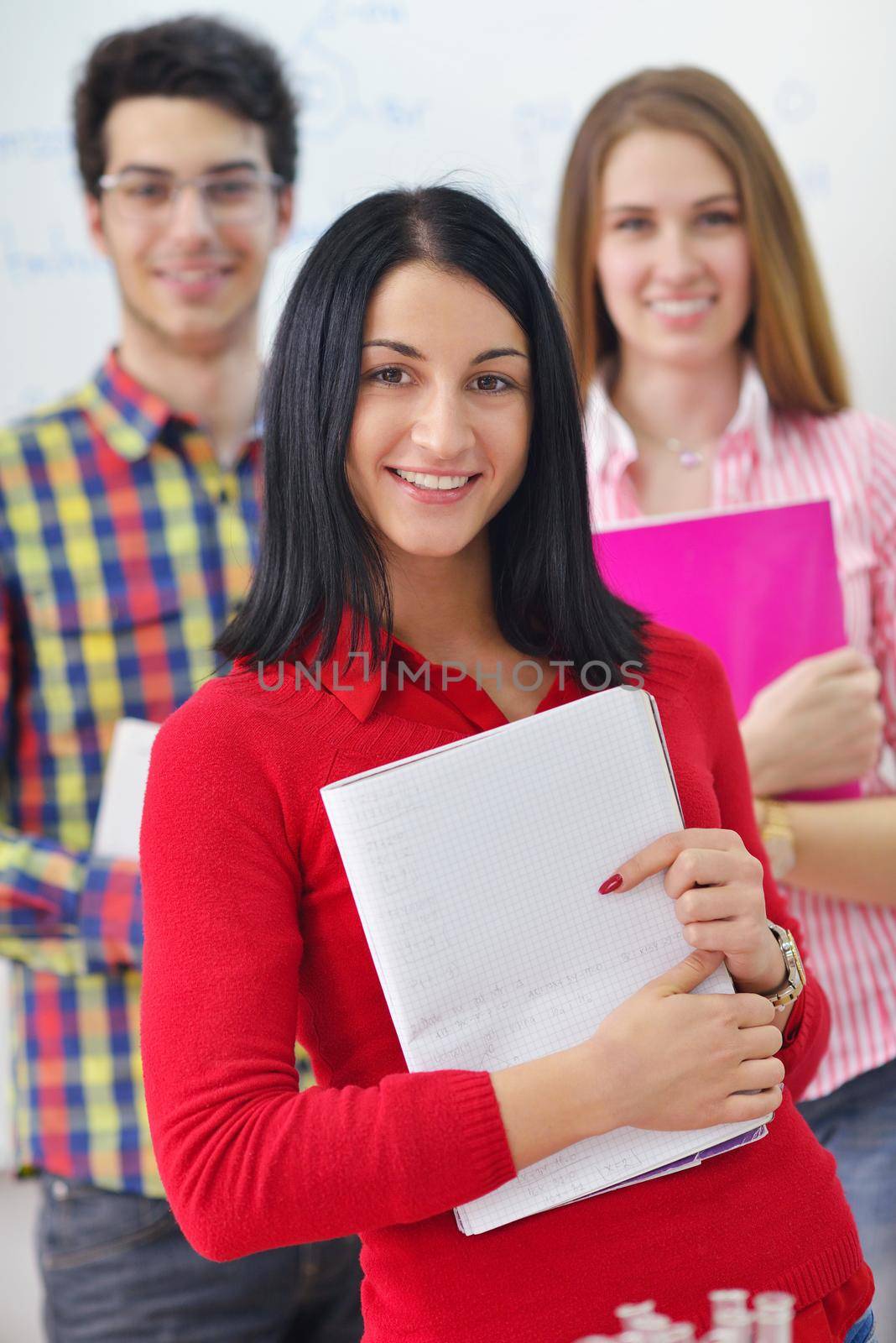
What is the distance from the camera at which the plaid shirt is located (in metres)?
1.53

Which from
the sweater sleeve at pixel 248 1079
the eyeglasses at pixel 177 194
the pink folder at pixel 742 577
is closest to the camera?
the sweater sleeve at pixel 248 1079

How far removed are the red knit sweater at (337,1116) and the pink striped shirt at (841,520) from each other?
52cm

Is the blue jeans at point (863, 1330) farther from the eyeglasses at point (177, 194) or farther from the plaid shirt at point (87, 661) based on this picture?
the eyeglasses at point (177, 194)

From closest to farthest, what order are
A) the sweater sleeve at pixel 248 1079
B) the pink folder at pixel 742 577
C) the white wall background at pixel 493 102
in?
the sweater sleeve at pixel 248 1079
the pink folder at pixel 742 577
the white wall background at pixel 493 102

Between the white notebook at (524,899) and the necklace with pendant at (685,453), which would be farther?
the necklace with pendant at (685,453)

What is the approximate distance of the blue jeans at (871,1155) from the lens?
1.37m

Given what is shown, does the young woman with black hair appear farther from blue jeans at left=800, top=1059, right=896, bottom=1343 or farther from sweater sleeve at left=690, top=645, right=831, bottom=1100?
blue jeans at left=800, top=1059, right=896, bottom=1343

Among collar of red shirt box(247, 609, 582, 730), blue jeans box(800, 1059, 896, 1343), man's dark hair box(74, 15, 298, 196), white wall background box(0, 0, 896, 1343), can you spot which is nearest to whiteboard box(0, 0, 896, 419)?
white wall background box(0, 0, 896, 1343)

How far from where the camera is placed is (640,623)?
1.08 metres

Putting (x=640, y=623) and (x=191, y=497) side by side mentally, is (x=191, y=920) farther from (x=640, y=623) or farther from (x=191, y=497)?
(x=191, y=497)

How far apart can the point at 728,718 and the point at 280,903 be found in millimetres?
424

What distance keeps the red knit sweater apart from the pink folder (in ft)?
1.51

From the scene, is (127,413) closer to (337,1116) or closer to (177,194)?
(177,194)

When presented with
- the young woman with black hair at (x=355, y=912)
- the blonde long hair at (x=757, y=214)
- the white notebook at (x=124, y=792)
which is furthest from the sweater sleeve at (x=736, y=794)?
the white notebook at (x=124, y=792)
